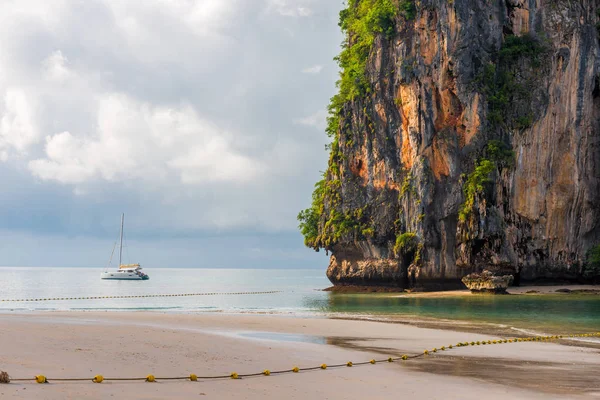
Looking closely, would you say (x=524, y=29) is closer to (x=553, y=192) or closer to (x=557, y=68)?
(x=557, y=68)

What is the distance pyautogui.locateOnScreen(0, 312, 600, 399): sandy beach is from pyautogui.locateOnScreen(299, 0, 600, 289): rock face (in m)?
38.3

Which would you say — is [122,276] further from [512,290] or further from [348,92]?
[512,290]

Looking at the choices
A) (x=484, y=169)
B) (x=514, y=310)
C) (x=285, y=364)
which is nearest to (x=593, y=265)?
(x=484, y=169)

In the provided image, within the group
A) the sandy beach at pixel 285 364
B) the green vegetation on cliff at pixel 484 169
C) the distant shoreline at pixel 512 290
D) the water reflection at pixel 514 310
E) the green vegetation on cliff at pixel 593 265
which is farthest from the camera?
the green vegetation on cliff at pixel 484 169

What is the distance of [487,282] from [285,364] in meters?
44.1

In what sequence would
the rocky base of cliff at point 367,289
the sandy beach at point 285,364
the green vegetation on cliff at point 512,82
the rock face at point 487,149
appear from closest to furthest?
the sandy beach at point 285,364, the rock face at point 487,149, the green vegetation on cliff at point 512,82, the rocky base of cliff at point 367,289

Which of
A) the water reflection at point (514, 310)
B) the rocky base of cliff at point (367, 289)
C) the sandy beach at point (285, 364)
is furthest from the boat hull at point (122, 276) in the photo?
the sandy beach at point (285, 364)

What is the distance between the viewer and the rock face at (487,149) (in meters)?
58.2

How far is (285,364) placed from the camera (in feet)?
45.7

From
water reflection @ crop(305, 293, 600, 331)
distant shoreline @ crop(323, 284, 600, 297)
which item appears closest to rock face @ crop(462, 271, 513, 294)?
distant shoreline @ crop(323, 284, 600, 297)

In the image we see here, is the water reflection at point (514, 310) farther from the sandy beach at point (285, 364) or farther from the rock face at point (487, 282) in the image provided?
the sandy beach at point (285, 364)

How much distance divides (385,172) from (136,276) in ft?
238

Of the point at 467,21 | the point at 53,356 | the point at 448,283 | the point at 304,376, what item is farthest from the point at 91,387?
the point at 467,21

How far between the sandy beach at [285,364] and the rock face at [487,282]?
33471 mm
